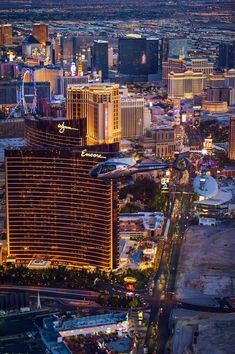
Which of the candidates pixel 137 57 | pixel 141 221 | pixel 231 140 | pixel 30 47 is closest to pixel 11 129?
pixel 231 140

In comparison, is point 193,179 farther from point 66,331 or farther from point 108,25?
point 108,25

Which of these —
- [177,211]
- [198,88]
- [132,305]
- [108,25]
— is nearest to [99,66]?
[198,88]

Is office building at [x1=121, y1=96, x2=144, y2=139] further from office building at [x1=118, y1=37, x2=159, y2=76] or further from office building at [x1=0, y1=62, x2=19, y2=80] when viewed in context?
office building at [x1=118, y1=37, x2=159, y2=76]

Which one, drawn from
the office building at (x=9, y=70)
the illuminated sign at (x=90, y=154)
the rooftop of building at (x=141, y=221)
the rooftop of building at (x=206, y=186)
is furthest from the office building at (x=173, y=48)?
the illuminated sign at (x=90, y=154)

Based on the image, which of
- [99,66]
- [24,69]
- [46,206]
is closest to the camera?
[46,206]

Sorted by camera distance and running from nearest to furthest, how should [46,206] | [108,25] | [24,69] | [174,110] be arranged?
1. [46,206]
2. [174,110]
3. [24,69]
4. [108,25]

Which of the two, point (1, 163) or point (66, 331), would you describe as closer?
point (66, 331)
